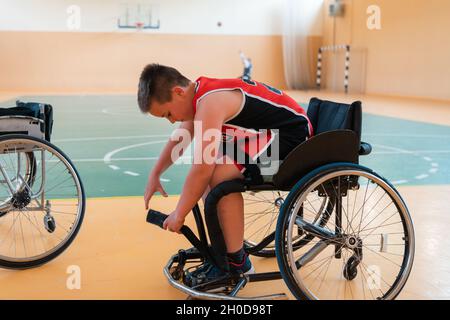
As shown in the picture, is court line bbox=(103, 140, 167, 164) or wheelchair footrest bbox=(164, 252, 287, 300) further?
court line bbox=(103, 140, 167, 164)

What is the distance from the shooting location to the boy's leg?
184cm

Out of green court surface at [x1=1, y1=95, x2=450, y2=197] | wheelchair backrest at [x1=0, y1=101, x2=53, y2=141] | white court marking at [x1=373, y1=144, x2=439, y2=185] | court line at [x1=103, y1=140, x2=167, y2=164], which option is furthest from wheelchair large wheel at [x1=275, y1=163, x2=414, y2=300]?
court line at [x1=103, y1=140, x2=167, y2=164]

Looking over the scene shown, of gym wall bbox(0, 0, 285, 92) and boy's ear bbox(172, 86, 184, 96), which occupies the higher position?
gym wall bbox(0, 0, 285, 92)

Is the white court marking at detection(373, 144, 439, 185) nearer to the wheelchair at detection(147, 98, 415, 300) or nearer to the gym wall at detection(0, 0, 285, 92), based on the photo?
the wheelchair at detection(147, 98, 415, 300)

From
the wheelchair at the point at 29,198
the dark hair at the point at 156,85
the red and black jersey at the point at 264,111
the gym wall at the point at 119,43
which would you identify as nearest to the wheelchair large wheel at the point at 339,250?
the red and black jersey at the point at 264,111

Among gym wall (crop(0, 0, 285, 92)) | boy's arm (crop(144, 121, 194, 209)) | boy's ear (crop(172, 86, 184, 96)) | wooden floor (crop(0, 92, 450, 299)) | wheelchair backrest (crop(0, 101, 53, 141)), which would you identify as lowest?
wooden floor (crop(0, 92, 450, 299))

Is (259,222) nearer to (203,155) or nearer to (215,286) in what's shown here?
(215,286)

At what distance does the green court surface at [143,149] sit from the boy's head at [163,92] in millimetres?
1756

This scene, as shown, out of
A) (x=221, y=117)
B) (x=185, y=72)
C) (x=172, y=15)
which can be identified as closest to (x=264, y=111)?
(x=221, y=117)

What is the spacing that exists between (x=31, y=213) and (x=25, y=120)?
971mm

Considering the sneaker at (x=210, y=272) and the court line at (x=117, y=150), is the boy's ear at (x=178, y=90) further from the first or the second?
the court line at (x=117, y=150)

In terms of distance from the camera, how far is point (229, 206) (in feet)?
6.04

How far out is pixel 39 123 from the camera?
2.28 meters
